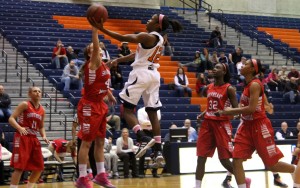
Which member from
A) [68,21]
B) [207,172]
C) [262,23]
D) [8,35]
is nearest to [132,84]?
[207,172]

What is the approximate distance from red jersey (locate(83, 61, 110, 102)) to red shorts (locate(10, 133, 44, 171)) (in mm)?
1702

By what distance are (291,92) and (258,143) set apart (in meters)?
14.6

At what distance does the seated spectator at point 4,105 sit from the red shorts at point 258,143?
28.1 feet

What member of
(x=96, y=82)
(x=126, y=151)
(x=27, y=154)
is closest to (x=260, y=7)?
(x=126, y=151)

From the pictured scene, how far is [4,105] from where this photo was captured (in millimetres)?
17000

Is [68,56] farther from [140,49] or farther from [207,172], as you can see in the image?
[140,49]

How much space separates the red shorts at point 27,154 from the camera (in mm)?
10367

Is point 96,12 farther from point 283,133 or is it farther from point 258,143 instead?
point 283,133

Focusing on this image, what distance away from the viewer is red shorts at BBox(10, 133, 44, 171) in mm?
10367

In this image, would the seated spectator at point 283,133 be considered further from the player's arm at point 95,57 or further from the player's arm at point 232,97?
the player's arm at point 95,57

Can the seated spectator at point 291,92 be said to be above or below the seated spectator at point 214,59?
below

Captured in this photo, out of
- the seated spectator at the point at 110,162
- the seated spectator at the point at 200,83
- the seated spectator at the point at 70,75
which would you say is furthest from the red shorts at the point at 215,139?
the seated spectator at the point at 200,83

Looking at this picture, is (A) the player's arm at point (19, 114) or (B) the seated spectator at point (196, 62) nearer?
(A) the player's arm at point (19, 114)

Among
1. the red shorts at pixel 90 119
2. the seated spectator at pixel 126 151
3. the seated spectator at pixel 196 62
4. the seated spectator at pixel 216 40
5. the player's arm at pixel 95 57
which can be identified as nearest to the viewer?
the player's arm at pixel 95 57
